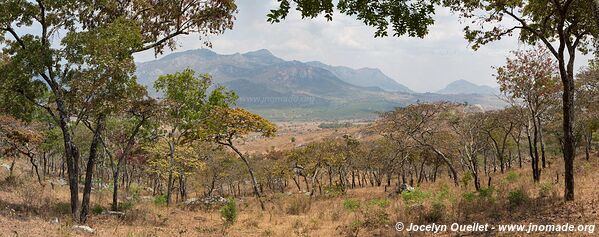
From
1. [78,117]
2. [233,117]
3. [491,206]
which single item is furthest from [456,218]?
[233,117]

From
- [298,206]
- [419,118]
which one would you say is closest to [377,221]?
[298,206]

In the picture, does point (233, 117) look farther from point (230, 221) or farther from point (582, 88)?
point (582, 88)

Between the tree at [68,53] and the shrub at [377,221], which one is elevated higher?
the tree at [68,53]

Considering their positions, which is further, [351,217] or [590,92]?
[590,92]

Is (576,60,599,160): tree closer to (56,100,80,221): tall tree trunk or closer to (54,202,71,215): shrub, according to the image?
(56,100,80,221): tall tree trunk

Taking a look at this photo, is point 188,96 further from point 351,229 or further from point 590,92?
point 590,92

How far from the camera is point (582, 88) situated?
128 feet

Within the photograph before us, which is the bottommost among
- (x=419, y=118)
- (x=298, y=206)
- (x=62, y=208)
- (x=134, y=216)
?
(x=298, y=206)

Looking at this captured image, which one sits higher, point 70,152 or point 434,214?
point 70,152

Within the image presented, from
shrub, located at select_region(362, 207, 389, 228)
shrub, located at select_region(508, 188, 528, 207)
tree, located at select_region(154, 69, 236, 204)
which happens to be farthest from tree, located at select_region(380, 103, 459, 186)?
shrub, located at select_region(362, 207, 389, 228)

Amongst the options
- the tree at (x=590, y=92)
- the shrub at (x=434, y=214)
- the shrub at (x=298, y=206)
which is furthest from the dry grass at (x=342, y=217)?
the tree at (x=590, y=92)

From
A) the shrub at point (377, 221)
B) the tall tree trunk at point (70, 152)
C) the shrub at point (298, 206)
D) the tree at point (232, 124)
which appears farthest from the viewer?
the tree at point (232, 124)

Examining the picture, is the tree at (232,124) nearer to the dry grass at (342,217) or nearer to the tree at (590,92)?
the dry grass at (342,217)

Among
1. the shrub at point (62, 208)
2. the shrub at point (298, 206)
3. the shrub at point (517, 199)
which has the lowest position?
the shrub at point (298, 206)
